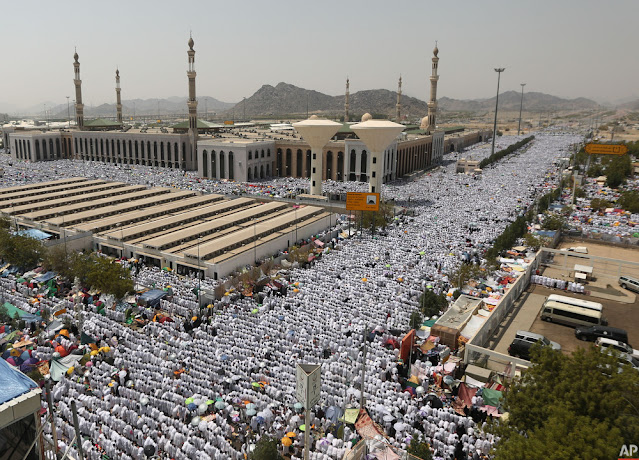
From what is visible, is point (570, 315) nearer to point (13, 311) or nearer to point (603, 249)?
point (603, 249)

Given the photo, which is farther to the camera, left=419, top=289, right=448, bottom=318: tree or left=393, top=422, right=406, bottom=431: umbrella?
left=419, top=289, right=448, bottom=318: tree

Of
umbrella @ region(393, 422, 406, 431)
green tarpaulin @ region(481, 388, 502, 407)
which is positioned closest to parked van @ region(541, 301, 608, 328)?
green tarpaulin @ region(481, 388, 502, 407)

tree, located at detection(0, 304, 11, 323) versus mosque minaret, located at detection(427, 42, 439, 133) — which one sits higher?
mosque minaret, located at detection(427, 42, 439, 133)

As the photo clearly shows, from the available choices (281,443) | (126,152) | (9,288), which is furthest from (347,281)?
(126,152)

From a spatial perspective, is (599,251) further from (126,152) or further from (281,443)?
(126,152)

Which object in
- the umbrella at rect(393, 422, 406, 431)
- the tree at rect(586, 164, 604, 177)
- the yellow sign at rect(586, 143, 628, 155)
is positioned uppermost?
the yellow sign at rect(586, 143, 628, 155)

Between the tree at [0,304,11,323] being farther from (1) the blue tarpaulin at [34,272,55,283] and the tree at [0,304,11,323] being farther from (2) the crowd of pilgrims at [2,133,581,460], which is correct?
(1) the blue tarpaulin at [34,272,55,283]

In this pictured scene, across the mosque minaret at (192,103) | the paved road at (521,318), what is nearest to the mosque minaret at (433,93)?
the mosque minaret at (192,103)
